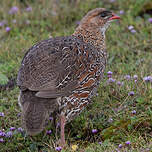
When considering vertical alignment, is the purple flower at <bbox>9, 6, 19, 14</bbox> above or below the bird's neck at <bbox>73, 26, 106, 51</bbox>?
above

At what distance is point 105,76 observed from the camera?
6266 mm

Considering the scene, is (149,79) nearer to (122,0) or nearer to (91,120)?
(91,120)

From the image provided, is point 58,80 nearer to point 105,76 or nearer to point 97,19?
point 105,76

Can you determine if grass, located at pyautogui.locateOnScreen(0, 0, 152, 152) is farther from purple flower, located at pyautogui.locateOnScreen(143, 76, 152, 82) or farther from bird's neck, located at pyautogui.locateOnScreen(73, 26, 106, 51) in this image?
bird's neck, located at pyautogui.locateOnScreen(73, 26, 106, 51)

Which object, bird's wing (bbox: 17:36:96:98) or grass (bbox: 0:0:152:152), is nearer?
bird's wing (bbox: 17:36:96:98)

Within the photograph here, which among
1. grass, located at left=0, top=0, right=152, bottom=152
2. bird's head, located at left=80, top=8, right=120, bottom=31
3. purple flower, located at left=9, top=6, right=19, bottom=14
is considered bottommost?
grass, located at left=0, top=0, right=152, bottom=152

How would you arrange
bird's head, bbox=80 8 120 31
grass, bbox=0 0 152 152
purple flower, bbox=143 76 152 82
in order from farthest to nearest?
1. bird's head, bbox=80 8 120 31
2. purple flower, bbox=143 76 152 82
3. grass, bbox=0 0 152 152

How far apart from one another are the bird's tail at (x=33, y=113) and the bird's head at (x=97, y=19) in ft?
5.67

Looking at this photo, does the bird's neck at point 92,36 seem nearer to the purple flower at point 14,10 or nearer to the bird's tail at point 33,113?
the bird's tail at point 33,113

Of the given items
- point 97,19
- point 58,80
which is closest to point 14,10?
point 97,19

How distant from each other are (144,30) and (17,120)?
10.7 ft

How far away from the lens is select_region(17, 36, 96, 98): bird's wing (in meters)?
4.82

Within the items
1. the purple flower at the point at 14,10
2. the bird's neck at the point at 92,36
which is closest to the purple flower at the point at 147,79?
the bird's neck at the point at 92,36

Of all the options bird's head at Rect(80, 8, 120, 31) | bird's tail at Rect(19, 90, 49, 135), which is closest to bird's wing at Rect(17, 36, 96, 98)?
bird's tail at Rect(19, 90, 49, 135)
